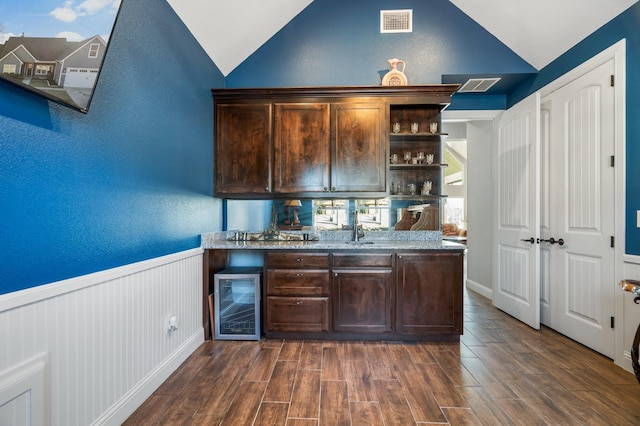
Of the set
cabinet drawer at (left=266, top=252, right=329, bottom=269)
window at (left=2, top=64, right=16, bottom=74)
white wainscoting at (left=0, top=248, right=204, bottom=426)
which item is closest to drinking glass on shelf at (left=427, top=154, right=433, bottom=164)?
cabinet drawer at (left=266, top=252, right=329, bottom=269)

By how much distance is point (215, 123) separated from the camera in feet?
10.3

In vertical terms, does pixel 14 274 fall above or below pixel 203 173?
below

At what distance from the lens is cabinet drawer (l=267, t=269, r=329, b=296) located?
109 inches

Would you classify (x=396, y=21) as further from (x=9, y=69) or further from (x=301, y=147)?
(x=9, y=69)

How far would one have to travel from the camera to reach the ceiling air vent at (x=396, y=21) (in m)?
3.27

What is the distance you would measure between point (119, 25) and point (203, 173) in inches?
53.4

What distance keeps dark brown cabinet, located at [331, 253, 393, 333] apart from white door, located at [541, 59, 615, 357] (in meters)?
1.71

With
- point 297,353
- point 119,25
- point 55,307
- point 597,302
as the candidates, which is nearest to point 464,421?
point 297,353

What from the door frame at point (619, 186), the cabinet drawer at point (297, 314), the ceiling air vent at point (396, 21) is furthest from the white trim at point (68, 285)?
the door frame at point (619, 186)

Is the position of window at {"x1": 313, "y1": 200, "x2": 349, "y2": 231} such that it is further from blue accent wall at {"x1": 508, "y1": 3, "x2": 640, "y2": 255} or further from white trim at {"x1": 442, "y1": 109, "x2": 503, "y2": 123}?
blue accent wall at {"x1": 508, "y1": 3, "x2": 640, "y2": 255}

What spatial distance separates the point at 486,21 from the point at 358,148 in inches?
77.2

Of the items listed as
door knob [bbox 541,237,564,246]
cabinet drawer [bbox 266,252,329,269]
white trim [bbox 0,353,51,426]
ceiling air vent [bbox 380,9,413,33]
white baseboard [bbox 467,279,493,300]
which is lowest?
white baseboard [bbox 467,279,493,300]

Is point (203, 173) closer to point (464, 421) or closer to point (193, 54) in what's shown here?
point (193, 54)

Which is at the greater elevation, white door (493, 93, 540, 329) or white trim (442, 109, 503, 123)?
white trim (442, 109, 503, 123)
